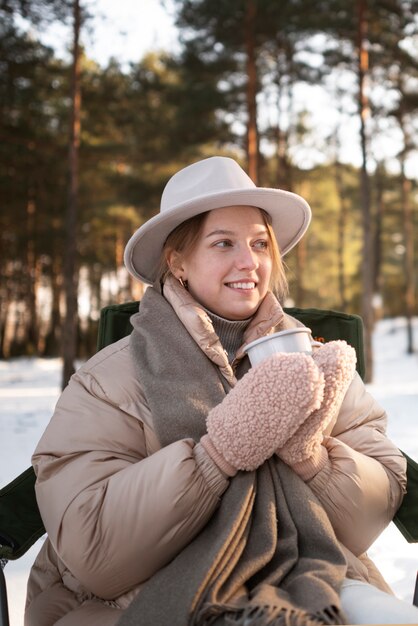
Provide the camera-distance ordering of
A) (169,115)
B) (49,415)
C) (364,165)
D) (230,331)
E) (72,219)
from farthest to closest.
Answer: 1. (169,115)
2. (364,165)
3. (72,219)
4. (49,415)
5. (230,331)

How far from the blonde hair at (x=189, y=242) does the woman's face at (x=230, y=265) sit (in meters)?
0.02

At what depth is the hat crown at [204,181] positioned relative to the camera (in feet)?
7.23

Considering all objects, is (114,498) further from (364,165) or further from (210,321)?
(364,165)

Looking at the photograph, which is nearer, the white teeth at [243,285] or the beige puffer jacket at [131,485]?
the beige puffer jacket at [131,485]

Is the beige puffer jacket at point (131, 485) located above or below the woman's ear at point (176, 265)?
below

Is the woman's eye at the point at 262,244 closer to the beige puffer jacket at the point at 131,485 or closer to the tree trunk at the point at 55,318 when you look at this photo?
the beige puffer jacket at the point at 131,485

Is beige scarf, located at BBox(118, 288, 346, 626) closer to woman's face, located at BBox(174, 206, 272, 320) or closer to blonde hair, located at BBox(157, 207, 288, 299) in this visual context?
woman's face, located at BBox(174, 206, 272, 320)

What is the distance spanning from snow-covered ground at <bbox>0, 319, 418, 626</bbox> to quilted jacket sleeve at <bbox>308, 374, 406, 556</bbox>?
1.50 meters

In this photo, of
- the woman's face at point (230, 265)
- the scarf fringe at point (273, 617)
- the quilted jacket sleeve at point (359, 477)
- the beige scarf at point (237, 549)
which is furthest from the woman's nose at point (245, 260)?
the scarf fringe at point (273, 617)

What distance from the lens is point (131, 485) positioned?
1.75 meters

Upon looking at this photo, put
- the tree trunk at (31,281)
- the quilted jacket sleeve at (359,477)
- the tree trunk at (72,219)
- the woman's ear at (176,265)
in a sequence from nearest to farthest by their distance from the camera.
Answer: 1. the quilted jacket sleeve at (359,477)
2. the woman's ear at (176,265)
3. the tree trunk at (72,219)
4. the tree trunk at (31,281)

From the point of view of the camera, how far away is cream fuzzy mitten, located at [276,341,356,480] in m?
1.77

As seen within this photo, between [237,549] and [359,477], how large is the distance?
0.45 m

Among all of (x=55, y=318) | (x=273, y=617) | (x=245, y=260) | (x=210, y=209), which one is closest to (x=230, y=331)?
(x=245, y=260)
